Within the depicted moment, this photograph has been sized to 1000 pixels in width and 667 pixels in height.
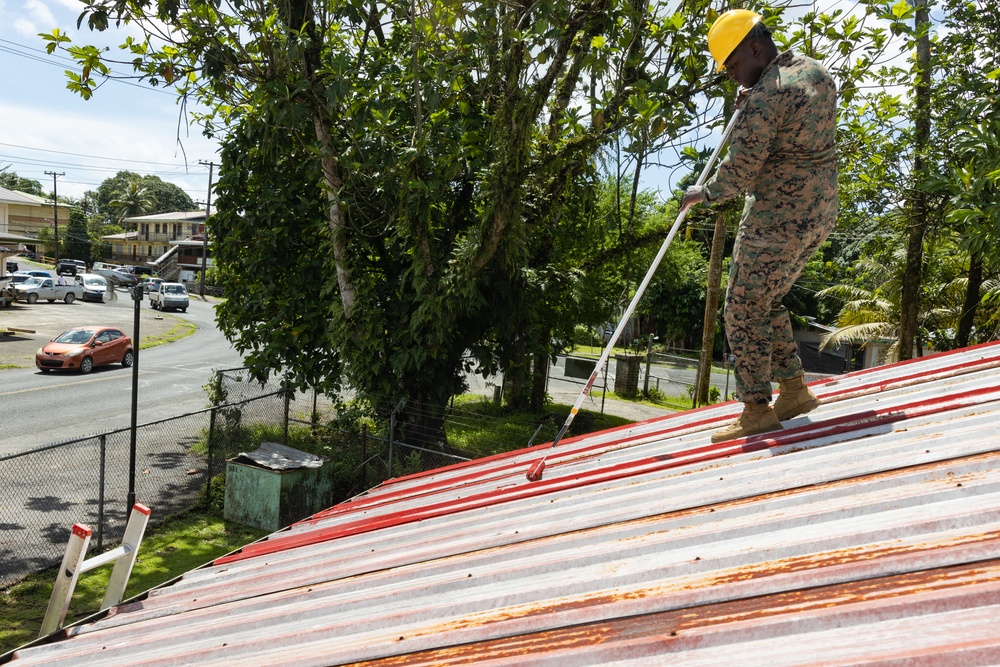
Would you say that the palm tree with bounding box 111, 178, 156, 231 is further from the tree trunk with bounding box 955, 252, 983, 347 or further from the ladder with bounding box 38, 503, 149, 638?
the ladder with bounding box 38, 503, 149, 638

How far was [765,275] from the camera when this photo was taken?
382cm

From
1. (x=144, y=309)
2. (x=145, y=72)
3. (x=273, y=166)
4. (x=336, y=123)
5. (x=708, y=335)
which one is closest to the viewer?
(x=145, y=72)

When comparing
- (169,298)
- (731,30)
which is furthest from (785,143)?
(169,298)

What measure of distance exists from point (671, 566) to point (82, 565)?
9.85 feet

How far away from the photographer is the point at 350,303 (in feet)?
37.2

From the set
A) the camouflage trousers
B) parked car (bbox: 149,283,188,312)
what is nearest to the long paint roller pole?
the camouflage trousers

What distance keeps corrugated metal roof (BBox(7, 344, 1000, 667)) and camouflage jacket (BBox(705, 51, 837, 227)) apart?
46.2 inches

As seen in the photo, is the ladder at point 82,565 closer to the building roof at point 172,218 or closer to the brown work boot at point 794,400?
the brown work boot at point 794,400

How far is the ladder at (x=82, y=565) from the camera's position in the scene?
3820 mm

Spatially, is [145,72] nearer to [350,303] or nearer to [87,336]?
[350,303]

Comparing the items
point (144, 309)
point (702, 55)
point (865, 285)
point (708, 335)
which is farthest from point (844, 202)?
point (144, 309)

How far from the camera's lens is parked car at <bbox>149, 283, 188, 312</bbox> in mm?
46188

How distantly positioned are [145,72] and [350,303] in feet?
13.2

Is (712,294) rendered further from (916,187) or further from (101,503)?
(101,503)
